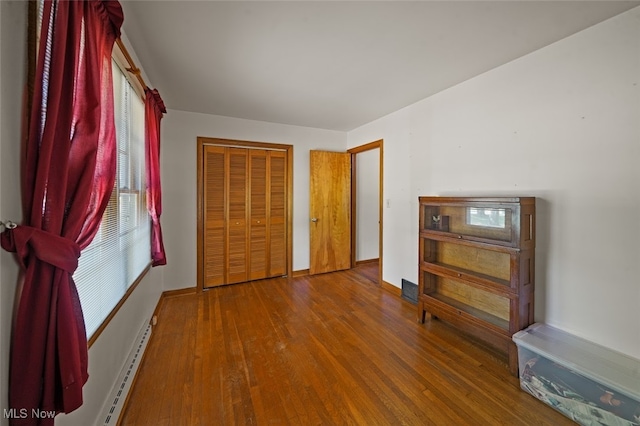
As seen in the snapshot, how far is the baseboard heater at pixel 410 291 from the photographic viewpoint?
3094 mm

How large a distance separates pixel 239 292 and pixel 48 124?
298cm

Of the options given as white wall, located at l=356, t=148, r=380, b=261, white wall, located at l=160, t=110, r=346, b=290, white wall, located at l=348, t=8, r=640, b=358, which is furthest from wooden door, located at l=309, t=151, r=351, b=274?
white wall, located at l=348, t=8, r=640, b=358

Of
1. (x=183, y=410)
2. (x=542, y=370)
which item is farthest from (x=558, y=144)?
(x=183, y=410)

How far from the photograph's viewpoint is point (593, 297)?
1.77 metres

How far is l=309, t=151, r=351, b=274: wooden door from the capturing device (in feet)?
13.7

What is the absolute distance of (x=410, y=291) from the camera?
10.4 feet

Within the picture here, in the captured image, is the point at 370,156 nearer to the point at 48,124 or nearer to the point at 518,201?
the point at 518,201

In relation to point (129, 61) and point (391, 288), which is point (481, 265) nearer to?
point (391, 288)

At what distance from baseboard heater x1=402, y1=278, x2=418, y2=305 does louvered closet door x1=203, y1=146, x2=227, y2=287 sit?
2.47 metres

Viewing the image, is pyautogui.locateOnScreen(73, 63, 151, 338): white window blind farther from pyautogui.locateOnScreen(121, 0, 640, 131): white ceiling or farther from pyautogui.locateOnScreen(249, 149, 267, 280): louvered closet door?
pyautogui.locateOnScreen(249, 149, 267, 280): louvered closet door

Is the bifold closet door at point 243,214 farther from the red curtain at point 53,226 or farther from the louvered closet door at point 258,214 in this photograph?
the red curtain at point 53,226

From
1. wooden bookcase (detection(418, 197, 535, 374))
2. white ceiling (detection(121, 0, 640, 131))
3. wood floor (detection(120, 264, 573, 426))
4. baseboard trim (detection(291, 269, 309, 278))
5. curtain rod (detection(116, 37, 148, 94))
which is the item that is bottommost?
wood floor (detection(120, 264, 573, 426))

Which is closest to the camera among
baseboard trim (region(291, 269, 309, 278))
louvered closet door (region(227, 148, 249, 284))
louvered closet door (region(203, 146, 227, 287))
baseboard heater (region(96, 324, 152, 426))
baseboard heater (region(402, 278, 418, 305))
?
baseboard heater (region(96, 324, 152, 426))

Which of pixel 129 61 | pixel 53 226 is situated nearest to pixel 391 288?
pixel 53 226
